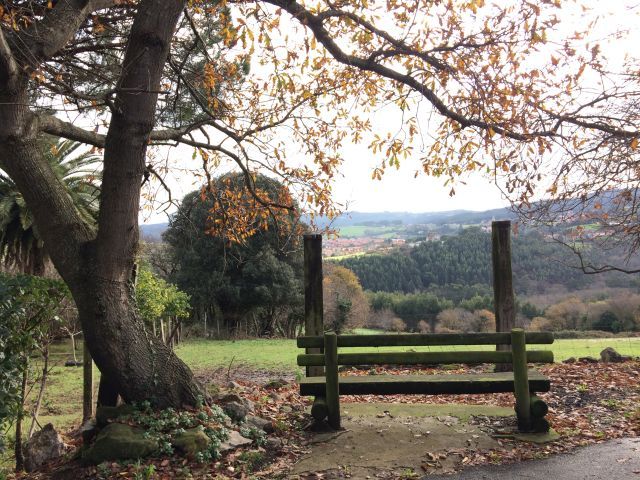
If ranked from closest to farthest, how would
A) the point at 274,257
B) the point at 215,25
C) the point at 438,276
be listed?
1. the point at 215,25
2. the point at 274,257
3. the point at 438,276

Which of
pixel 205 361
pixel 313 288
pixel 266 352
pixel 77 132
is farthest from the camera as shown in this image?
pixel 266 352

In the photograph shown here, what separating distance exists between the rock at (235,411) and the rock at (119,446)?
122 cm

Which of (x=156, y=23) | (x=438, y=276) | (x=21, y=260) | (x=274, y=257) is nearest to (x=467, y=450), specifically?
(x=156, y=23)

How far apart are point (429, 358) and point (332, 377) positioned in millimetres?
1235

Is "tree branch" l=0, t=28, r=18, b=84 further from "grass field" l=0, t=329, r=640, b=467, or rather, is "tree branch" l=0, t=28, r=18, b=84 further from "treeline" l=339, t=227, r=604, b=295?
"treeline" l=339, t=227, r=604, b=295

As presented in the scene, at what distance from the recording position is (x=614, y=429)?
6824 mm

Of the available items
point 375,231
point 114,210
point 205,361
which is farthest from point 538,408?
point 375,231

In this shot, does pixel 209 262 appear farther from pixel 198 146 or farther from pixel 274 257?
pixel 198 146

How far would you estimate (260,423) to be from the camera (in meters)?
6.87

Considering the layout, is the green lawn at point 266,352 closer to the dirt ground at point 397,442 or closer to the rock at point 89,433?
the dirt ground at point 397,442

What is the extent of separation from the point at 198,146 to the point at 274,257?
18376 mm

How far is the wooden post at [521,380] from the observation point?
6.53 metres

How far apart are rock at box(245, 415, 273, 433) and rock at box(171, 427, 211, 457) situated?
3.22 feet

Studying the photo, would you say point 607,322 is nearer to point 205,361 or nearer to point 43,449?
point 205,361
